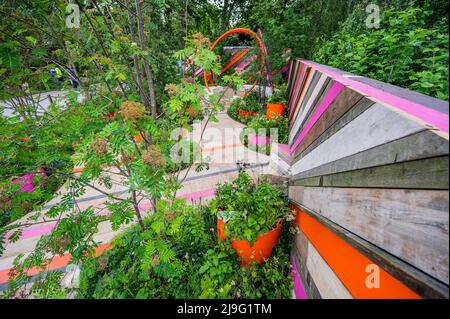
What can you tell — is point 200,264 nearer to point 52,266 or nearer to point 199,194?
point 199,194

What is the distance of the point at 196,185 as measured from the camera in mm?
4105

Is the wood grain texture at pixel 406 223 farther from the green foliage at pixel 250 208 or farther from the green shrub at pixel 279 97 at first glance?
the green shrub at pixel 279 97

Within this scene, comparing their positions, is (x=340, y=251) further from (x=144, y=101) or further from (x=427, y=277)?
(x=144, y=101)

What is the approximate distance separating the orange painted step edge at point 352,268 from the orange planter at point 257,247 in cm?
61

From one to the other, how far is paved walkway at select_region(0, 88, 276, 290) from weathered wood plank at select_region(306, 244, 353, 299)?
153 cm

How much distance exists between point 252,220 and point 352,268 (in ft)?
3.90

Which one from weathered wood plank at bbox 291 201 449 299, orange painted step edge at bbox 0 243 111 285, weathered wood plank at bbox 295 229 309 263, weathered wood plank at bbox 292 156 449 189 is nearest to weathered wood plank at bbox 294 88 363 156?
weathered wood plank at bbox 292 156 449 189

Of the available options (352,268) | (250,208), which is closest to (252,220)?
(250,208)

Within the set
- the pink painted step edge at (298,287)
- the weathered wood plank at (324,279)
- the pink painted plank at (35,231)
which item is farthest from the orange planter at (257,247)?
the pink painted plank at (35,231)

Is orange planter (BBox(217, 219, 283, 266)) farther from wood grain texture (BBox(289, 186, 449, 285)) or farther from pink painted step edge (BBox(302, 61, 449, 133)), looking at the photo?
pink painted step edge (BBox(302, 61, 449, 133))

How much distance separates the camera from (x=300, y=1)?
5934 millimetres

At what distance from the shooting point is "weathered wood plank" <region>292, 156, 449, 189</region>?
638 mm

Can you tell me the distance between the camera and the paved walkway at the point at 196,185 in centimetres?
285
